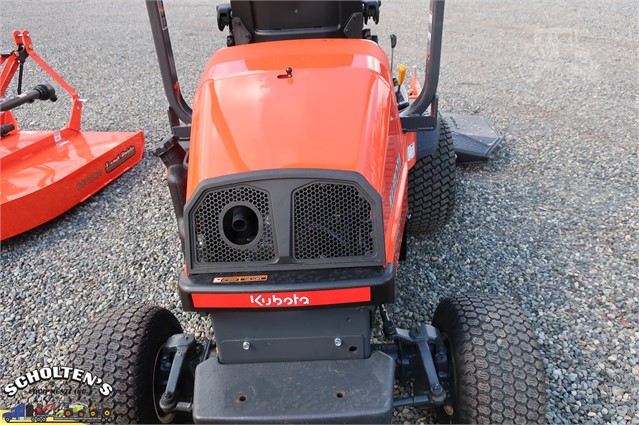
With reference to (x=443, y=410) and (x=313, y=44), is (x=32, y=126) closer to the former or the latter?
(x=313, y=44)

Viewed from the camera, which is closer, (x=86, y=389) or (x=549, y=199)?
(x=86, y=389)

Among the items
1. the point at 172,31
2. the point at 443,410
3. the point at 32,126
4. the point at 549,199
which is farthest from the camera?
the point at 172,31

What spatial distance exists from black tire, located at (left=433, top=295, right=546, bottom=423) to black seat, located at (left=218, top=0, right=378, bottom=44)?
1.41 m

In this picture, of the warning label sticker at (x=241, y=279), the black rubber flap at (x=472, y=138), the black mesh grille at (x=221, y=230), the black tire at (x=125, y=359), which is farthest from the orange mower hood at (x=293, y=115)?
the black rubber flap at (x=472, y=138)

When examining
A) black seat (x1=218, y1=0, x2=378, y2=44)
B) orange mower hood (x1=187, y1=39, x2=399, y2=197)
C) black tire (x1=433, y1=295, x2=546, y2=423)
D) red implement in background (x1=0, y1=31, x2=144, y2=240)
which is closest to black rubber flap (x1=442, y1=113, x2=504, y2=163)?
black seat (x1=218, y1=0, x2=378, y2=44)

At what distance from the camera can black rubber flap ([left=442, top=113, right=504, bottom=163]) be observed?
13.7 ft

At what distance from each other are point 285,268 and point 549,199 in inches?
105

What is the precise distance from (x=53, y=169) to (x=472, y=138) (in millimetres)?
3175

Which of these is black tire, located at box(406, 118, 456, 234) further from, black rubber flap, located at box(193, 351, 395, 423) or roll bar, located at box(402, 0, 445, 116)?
black rubber flap, located at box(193, 351, 395, 423)

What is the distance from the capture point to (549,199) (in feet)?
12.3

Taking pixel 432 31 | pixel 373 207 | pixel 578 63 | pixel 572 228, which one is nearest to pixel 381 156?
pixel 373 207

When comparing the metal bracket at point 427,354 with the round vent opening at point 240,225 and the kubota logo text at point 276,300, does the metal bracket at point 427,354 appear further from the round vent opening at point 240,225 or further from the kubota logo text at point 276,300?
the round vent opening at point 240,225

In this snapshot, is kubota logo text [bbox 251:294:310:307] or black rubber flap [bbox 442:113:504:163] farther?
black rubber flap [bbox 442:113:504:163]

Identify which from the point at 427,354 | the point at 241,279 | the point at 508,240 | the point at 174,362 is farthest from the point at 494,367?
the point at 508,240
